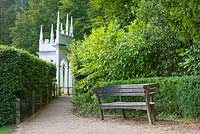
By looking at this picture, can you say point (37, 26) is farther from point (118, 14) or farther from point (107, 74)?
point (107, 74)

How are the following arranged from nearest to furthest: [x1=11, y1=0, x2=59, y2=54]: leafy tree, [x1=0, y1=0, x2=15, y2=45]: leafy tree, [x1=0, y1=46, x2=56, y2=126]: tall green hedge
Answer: [x1=0, y1=46, x2=56, y2=126]: tall green hedge → [x1=11, y1=0, x2=59, y2=54]: leafy tree → [x1=0, y1=0, x2=15, y2=45]: leafy tree

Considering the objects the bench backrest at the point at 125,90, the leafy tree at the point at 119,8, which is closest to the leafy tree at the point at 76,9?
the leafy tree at the point at 119,8

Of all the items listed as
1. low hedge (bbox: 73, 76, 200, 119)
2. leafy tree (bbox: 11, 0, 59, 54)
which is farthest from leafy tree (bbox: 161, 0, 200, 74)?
leafy tree (bbox: 11, 0, 59, 54)

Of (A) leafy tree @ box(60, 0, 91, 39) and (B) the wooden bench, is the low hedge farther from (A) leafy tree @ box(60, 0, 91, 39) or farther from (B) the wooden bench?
(A) leafy tree @ box(60, 0, 91, 39)

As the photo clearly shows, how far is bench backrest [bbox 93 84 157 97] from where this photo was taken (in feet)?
29.6

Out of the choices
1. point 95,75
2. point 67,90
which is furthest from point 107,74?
point 67,90

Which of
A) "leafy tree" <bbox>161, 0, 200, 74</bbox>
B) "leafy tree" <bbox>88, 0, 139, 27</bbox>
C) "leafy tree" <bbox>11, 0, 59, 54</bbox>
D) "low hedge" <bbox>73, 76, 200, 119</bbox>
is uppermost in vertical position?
"leafy tree" <bbox>11, 0, 59, 54</bbox>

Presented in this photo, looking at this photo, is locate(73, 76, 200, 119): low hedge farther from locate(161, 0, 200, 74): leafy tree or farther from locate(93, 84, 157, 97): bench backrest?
locate(161, 0, 200, 74): leafy tree

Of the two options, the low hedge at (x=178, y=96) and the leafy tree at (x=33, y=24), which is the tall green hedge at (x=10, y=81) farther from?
the leafy tree at (x=33, y=24)

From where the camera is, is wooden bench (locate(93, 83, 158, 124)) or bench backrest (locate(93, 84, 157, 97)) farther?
bench backrest (locate(93, 84, 157, 97))

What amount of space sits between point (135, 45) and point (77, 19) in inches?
862

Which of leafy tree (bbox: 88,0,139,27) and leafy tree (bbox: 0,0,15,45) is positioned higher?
leafy tree (bbox: 0,0,15,45)

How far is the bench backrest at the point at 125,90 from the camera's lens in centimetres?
901

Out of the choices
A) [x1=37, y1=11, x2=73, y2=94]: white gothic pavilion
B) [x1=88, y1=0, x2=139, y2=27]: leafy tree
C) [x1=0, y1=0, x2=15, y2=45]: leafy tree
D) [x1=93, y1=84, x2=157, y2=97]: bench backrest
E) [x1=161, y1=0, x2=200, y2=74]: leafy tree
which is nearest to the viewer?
[x1=161, y1=0, x2=200, y2=74]: leafy tree
